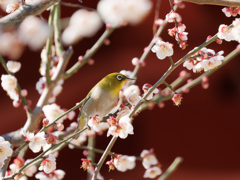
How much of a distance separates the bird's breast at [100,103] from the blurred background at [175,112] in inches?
48.8

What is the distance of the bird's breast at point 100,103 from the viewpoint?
102cm

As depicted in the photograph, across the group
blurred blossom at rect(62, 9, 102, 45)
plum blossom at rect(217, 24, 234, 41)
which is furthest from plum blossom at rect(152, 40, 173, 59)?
blurred blossom at rect(62, 9, 102, 45)

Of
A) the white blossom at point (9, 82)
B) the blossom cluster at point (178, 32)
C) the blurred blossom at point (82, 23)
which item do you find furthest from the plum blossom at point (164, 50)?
the blurred blossom at point (82, 23)

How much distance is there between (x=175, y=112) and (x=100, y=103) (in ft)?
4.52

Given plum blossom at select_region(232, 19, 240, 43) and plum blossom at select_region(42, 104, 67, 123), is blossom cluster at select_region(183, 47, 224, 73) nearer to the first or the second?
plum blossom at select_region(232, 19, 240, 43)

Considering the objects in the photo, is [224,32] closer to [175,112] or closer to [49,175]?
[49,175]

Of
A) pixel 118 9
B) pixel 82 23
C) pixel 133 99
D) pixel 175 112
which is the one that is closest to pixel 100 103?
pixel 133 99

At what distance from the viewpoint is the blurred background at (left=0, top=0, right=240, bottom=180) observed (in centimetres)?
217

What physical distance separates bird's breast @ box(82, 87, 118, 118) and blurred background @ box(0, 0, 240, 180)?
4.06 ft

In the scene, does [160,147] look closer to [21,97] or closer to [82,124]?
[82,124]

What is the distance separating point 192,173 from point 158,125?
0.49m

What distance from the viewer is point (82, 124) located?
3.70 ft

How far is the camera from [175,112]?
2.27m

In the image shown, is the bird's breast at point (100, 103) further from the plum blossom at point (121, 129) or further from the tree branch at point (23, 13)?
the tree branch at point (23, 13)
